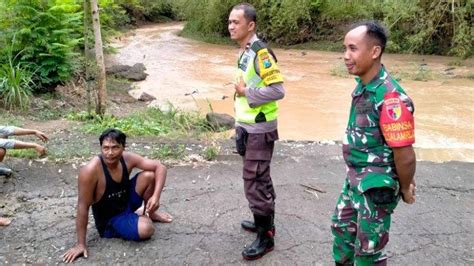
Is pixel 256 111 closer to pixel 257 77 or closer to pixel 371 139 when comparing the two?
pixel 257 77

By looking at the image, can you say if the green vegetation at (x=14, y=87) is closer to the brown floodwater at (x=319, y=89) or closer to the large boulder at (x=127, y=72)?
the brown floodwater at (x=319, y=89)

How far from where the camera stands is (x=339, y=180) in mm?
5062

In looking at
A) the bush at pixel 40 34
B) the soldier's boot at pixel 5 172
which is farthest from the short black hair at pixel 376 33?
the bush at pixel 40 34

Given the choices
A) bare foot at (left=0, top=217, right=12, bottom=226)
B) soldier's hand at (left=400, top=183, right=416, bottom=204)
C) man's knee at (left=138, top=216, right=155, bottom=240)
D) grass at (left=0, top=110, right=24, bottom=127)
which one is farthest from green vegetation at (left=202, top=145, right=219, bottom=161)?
soldier's hand at (left=400, top=183, right=416, bottom=204)

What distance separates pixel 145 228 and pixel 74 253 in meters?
0.52

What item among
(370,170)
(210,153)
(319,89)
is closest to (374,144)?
(370,170)

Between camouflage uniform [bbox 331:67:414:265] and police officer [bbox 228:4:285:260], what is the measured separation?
31.4 inches

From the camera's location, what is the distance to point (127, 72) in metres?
13.3

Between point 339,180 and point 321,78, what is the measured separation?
9386 mm

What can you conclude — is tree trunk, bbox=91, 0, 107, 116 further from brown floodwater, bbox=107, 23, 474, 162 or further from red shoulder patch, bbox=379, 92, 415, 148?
red shoulder patch, bbox=379, 92, 415, 148

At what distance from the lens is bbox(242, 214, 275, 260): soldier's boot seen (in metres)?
3.40

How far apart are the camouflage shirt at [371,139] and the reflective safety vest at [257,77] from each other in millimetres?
813

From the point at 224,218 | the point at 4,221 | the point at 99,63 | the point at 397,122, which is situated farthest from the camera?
the point at 99,63

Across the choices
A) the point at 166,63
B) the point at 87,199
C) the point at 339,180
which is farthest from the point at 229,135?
the point at 166,63
